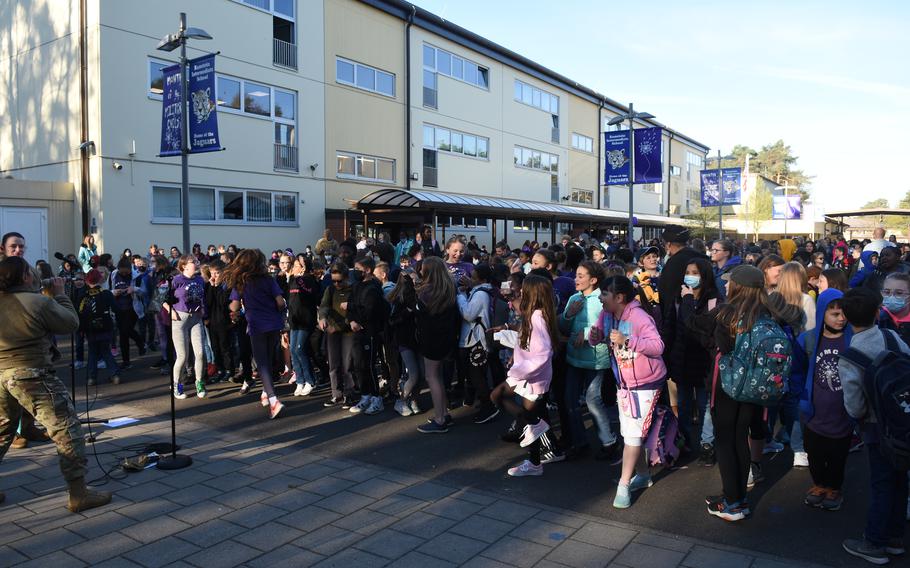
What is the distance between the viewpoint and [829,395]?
4.57m

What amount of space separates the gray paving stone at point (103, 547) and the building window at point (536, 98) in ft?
103

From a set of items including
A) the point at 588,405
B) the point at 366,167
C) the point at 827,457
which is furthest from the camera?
the point at 366,167

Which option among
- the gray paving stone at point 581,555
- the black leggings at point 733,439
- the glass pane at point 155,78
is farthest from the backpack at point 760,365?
the glass pane at point 155,78

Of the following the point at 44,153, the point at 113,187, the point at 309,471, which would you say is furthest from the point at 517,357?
the point at 44,153

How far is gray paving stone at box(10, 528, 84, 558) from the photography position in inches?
166

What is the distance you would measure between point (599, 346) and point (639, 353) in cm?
102

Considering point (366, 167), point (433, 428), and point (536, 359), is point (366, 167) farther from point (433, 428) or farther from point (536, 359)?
point (536, 359)

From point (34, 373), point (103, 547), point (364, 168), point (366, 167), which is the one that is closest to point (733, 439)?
point (103, 547)

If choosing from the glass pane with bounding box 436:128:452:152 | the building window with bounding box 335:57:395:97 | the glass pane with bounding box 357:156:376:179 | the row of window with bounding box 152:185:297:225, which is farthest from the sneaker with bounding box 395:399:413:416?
the glass pane with bounding box 436:128:452:152

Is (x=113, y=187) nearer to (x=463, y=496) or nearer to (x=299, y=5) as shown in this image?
(x=299, y=5)

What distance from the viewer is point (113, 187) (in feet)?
56.3

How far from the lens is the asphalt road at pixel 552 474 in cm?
448

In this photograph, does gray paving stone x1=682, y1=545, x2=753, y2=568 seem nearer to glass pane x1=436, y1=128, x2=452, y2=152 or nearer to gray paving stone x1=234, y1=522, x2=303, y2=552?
gray paving stone x1=234, y1=522, x2=303, y2=552

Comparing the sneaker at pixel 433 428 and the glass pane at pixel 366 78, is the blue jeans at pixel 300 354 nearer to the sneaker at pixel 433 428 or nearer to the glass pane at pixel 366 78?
the sneaker at pixel 433 428
